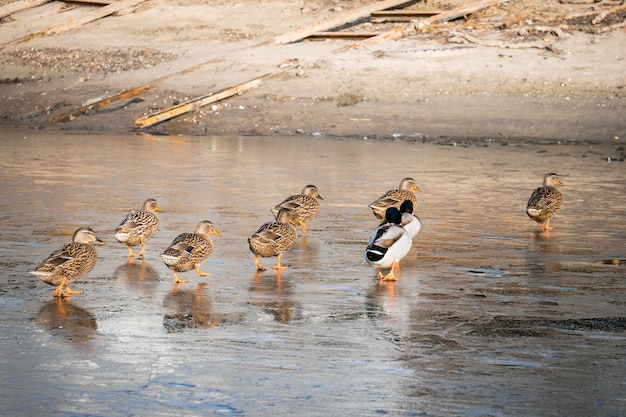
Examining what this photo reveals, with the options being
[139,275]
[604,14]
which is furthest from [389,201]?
[604,14]

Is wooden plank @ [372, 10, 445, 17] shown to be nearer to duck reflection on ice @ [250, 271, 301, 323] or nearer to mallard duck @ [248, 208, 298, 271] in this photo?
mallard duck @ [248, 208, 298, 271]

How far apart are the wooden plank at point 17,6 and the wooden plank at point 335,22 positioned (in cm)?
1045

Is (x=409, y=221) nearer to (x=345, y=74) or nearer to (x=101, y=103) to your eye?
(x=345, y=74)

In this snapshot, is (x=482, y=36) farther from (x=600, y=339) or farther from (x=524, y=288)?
(x=600, y=339)

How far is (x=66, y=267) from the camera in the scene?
32.4 feet

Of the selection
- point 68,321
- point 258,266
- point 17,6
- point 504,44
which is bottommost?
point 68,321

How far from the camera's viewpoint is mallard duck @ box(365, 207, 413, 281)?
1050 centimetres

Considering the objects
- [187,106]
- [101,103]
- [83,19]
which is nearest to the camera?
[187,106]

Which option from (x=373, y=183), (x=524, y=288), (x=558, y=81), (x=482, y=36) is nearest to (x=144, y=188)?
(x=373, y=183)

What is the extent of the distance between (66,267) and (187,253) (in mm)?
1196

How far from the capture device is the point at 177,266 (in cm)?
1061

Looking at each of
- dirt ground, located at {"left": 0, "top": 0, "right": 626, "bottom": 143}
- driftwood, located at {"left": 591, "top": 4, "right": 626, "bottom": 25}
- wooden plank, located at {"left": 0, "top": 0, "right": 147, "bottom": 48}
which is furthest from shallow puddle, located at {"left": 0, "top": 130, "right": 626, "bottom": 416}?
wooden plank, located at {"left": 0, "top": 0, "right": 147, "bottom": 48}

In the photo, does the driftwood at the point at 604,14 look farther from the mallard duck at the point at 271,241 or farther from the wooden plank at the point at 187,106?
the mallard duck at the point at 271,241

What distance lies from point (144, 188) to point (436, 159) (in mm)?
5914
